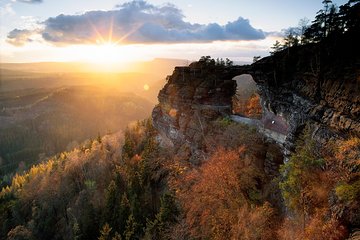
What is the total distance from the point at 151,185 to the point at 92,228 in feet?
45.0

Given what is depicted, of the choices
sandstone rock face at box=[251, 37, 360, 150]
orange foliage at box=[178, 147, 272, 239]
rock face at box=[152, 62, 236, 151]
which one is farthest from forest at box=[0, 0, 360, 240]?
rock face at box=[152, 62, 236, 151]

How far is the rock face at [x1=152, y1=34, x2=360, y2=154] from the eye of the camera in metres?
27.9

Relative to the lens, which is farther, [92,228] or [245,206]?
[92,228]

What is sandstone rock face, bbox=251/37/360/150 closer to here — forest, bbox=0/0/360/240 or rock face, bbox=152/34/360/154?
rock face, bbox=152/34/360/154

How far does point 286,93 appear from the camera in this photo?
37250mm

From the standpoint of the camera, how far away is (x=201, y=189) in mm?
36156

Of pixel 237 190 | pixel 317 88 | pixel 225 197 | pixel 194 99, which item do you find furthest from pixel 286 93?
pixel 194 99

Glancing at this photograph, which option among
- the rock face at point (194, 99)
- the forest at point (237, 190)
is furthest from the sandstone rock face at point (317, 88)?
the rock face at point (194, 99)

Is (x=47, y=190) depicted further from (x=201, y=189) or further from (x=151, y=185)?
(x=201, y=189)

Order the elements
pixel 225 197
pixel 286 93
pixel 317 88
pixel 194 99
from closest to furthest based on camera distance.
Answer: pixel 317 88 < pixel 225 197 < pixel 286 93 < pixel 194 99

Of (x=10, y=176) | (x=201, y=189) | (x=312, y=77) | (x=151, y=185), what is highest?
(x=312, y=77)

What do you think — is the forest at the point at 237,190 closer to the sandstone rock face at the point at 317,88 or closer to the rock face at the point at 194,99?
the sandstone rock face at the point at 317,88

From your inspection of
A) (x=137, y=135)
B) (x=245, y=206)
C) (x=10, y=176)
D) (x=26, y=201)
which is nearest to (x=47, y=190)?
(x=26, y=201)

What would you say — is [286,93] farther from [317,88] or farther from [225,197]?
[225,197]
